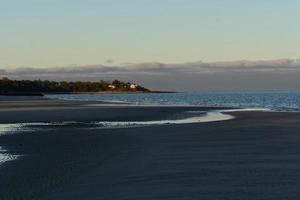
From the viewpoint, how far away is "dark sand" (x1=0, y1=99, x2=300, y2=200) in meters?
12.4

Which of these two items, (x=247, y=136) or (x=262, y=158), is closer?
(x=262, y=158)

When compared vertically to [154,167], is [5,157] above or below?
below

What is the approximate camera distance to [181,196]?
1179cm

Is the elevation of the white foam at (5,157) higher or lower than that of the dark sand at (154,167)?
lower

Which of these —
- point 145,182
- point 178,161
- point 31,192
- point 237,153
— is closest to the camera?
point 31,192

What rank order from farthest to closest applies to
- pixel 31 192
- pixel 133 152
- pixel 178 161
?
pixel 133 152, pixel 178 161, pixel 31 192

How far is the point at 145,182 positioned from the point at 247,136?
13911mm

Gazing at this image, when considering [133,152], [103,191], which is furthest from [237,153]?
[103,191]

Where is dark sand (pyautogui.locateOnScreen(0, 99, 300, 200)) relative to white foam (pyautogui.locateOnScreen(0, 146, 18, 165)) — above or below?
above

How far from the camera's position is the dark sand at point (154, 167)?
12.4 metres

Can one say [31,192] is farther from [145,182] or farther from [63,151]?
[63,151]

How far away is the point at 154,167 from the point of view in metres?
16.3

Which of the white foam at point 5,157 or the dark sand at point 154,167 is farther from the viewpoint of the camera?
the white foam at point 5,157

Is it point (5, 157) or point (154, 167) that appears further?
point (5, 157)
